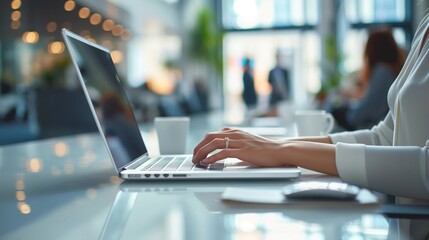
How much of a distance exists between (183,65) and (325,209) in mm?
11650

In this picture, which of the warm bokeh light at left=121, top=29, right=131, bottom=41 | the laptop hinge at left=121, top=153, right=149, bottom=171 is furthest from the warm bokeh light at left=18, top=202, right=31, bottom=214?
the warm bokeh light at left=121, top=29, right=131, bottom=41

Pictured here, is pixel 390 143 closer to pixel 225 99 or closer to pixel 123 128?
pixel 123 128

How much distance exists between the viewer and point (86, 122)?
5180 millimetres

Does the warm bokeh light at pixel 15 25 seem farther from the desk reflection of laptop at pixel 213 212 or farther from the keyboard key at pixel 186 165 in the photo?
the desk reflection of laptop at pixel 213 212

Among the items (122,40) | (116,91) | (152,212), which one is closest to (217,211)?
(152,212)

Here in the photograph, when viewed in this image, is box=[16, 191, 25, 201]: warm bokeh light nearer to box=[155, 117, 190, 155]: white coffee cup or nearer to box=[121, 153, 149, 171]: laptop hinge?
box=[121, 153, 149, 171]: laptop hinge

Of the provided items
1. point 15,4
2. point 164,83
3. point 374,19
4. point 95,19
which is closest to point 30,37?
point 15,4

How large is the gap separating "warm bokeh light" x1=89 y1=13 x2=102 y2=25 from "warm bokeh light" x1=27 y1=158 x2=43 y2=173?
7.41m

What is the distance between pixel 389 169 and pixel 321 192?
172 millimetres

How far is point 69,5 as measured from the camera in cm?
764

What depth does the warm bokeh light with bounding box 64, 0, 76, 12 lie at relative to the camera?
7.59 metres

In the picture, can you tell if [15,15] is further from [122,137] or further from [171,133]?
[122,137]

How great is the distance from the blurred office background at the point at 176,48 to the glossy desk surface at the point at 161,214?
3.41 meters

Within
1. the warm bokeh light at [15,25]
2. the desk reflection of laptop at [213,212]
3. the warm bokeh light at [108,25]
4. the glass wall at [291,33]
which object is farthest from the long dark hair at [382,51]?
the glass wall at [291,33]
